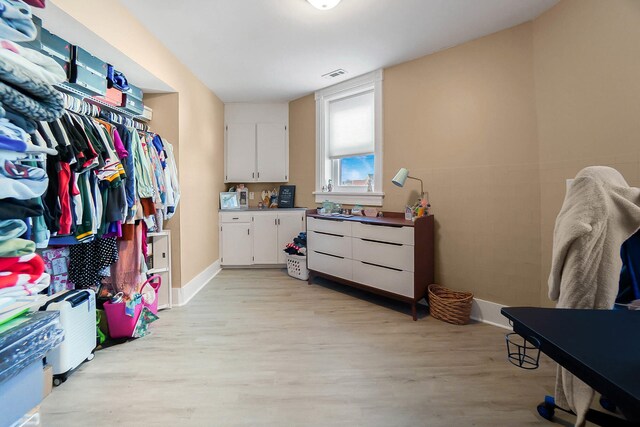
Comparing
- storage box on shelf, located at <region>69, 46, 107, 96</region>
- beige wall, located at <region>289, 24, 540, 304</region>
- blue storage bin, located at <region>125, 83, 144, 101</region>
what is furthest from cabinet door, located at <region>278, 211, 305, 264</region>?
storage box on shelf, located at <region>69, 46, 107, 96</region>

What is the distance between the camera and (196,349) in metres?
2.10

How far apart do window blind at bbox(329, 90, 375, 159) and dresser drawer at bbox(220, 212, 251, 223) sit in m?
1.47

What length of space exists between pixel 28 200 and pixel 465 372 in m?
2.23

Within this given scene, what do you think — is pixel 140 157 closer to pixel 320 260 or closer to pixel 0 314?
pixel 0 314

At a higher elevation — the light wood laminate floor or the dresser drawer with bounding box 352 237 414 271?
the dresser drawer with bounding box 352 237 414 271

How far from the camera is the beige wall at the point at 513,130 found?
178cm

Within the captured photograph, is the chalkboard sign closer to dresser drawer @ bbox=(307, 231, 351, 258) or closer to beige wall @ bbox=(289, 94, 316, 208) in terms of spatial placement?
beige wall @ bbox=(289, 94, 316, 208)

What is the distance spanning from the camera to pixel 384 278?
276 centimetres

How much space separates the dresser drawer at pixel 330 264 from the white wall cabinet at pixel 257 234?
0.76m

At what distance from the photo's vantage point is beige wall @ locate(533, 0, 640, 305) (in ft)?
5.55

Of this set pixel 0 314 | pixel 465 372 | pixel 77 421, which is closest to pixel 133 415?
pixel 77 421

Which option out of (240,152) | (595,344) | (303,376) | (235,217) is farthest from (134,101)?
(595,344)

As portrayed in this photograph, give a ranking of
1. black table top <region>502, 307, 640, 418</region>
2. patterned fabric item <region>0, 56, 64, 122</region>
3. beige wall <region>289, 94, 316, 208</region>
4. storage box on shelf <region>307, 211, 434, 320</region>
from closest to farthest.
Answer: black table top <region>502, 307, 640, 418</region>, patterned fabric item <region>0, 56, 64, 122</region>, storage box on shelf <region>307, 211, 434, 320</region>, beige wall <region>289, 94, 316, 208</region>

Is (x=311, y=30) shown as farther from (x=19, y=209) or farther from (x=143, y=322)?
(x=143, y=322)
